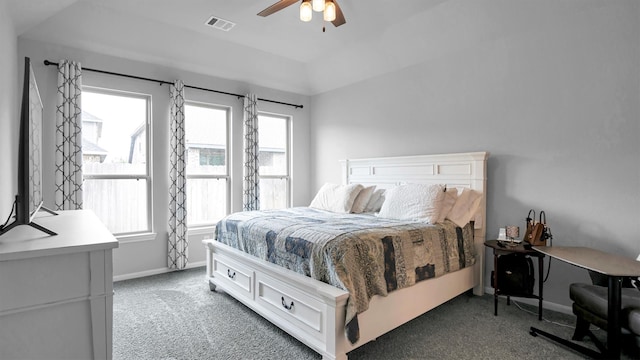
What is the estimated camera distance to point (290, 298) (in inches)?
92.1

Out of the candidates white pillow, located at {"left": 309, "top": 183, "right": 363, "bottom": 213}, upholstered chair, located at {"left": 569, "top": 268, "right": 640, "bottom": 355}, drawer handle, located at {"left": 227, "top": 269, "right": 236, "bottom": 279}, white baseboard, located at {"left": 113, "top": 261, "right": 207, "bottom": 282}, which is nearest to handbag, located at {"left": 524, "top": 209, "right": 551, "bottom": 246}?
upholstered chair, located at {"left": 569, "top": 268, "right": 640, "bottom": 355}

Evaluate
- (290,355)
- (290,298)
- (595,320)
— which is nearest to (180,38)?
(290,298)

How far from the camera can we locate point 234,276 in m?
3.00

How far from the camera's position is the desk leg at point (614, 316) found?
6.17 ft

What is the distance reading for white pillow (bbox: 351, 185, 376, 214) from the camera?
379cm

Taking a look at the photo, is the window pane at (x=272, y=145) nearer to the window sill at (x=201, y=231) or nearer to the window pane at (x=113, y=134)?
the window sill at (x=201, y=231)

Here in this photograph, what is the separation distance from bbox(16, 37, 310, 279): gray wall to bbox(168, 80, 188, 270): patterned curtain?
0.35ft

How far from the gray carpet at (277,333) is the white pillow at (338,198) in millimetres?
1458

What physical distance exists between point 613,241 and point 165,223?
465 centimetres

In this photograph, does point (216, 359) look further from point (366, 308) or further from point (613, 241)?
point (613, 241)

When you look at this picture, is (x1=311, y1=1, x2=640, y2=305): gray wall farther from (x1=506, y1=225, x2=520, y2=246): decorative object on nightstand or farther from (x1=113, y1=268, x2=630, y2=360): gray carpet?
(x1=113, y1=268, x2=630, y2=360): gray carpet

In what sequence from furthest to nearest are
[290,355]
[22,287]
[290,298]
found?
[290,298] < [290,355] < [22,287]

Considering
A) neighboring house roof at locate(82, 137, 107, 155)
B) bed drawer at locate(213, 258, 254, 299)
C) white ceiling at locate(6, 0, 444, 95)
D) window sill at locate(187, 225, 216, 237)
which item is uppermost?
white ceiling at locate(6, 0, 444, 95)

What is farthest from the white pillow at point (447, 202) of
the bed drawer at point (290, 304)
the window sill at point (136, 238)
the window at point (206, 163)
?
the window sill at point (136, 238)
